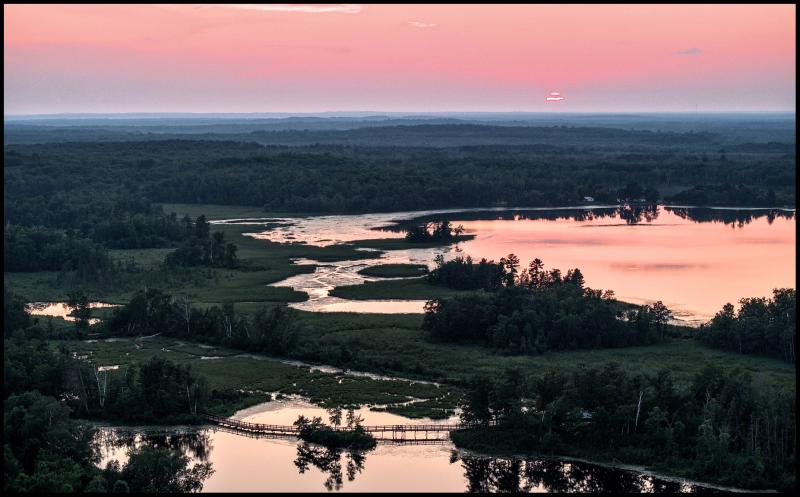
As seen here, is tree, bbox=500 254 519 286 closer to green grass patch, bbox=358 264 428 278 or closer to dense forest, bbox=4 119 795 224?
green grass patch, bbox=358 264 428 278

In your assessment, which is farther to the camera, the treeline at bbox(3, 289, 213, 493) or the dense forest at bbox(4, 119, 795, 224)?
the dense forest at bbox(4, 119, 795, 224)

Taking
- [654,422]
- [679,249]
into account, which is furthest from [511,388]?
[679,249]

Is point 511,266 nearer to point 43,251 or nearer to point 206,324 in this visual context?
point 206,324

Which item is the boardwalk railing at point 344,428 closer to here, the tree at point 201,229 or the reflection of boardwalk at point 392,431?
the reflection of boardwalk at point 392,431

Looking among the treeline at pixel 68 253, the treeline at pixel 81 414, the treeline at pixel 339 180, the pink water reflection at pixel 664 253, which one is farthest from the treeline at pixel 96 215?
the treeline at pixel 81 414

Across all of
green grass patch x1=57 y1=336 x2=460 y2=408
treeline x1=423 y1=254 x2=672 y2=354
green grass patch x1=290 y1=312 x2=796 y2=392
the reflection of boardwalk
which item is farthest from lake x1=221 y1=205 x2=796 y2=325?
the reflection of boardwalk

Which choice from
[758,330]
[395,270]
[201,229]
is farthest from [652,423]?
[201,229]
